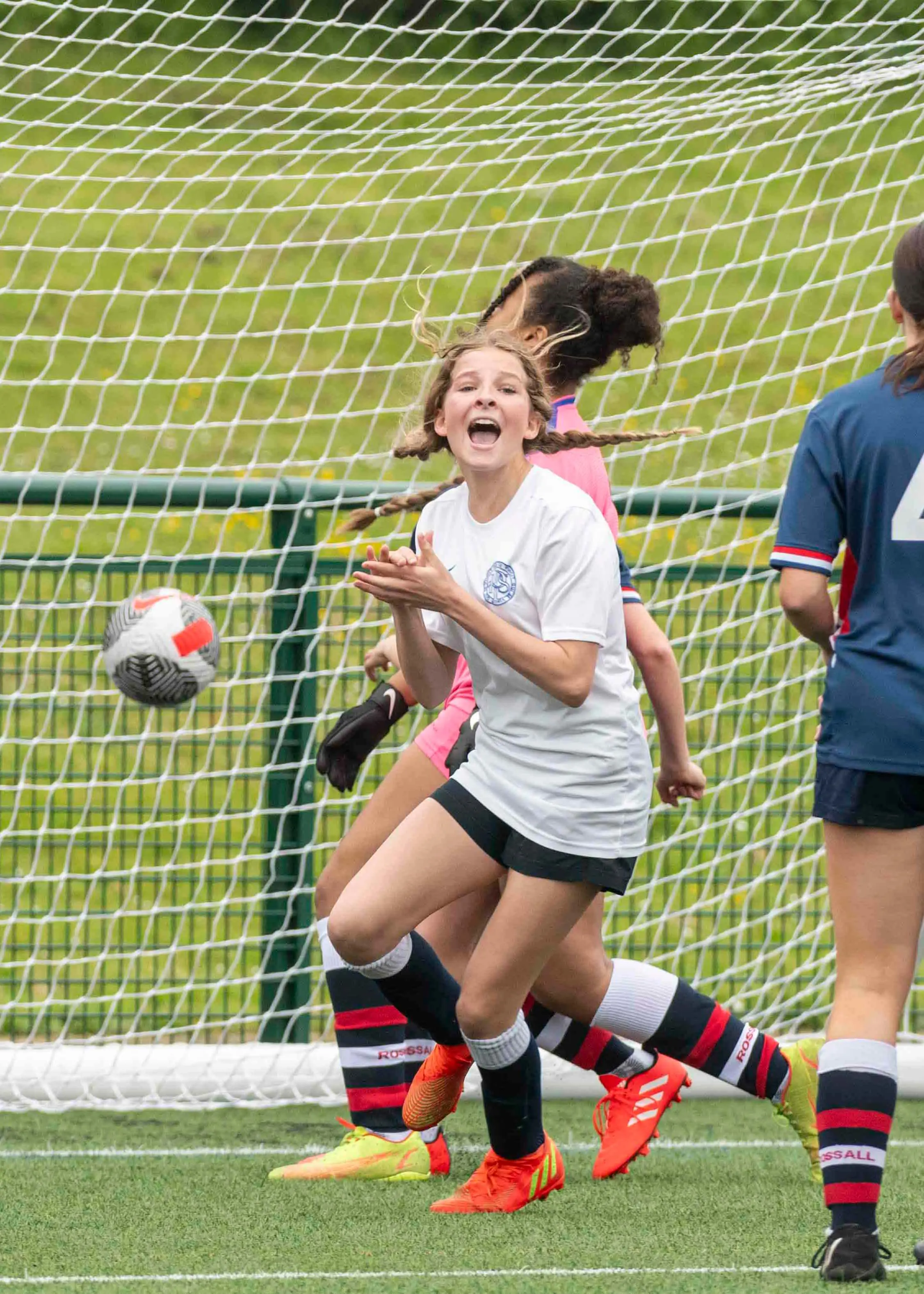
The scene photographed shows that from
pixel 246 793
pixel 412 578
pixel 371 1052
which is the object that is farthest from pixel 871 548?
pixel 246 793

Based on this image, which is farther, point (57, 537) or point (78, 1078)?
point (57, 537)

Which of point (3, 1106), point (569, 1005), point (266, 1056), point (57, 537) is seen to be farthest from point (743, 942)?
point (57, 537)

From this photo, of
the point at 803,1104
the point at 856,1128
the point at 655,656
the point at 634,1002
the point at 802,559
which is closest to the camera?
the point at 856,1128

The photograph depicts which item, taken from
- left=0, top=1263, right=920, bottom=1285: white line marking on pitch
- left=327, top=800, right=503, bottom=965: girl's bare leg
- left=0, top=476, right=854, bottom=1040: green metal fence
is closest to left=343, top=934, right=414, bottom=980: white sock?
left=327, top=800, right=503, bottom=965: girl's bare leg

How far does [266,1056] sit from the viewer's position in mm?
4828

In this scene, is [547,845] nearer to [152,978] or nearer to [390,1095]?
[390,1095]

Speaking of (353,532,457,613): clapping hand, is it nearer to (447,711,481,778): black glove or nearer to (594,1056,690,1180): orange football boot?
(447,711,481,778): black glove

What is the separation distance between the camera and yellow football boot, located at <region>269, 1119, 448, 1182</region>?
3781 mm

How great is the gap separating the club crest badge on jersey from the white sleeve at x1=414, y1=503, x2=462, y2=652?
0.16 metres

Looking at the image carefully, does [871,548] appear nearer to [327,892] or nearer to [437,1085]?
[437,1085]

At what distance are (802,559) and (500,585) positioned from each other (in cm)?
57

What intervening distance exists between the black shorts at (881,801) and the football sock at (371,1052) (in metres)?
1.43

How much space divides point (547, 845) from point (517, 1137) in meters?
0.62

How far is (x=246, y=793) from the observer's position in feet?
17.2
